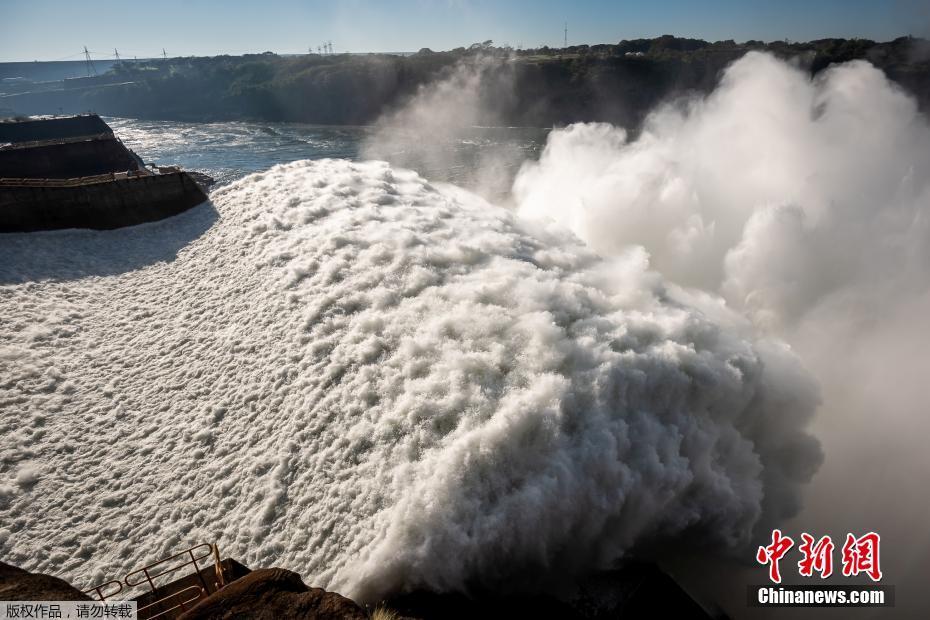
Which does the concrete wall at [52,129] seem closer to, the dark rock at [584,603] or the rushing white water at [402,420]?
the rushing white water at [402,420]

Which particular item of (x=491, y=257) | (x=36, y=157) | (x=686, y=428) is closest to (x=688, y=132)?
(x=491, y=257)

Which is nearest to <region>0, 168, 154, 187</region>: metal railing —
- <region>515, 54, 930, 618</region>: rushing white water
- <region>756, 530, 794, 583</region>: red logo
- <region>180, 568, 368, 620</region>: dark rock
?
<region>515, 54, 930, 618</region>: rushing white water

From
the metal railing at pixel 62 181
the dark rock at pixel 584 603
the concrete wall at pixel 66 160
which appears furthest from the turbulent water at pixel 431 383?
the concrete wall at pixel 66 160

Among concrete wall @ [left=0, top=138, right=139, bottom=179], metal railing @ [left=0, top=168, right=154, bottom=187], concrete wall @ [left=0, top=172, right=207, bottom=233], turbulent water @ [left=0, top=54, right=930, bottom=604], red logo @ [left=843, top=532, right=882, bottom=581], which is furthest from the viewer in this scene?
concrete wall @ [left=0, top=138, right=139, bottom=179]

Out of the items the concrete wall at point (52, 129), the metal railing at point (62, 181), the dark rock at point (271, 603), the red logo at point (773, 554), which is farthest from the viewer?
the concrete wall at point (52, 129)

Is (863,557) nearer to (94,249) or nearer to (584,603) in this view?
(584,603)

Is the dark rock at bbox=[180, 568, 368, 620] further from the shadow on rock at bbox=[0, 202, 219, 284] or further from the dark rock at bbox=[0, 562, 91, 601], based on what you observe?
the shadow on rock at bbox=[0, 202, 219, 284]

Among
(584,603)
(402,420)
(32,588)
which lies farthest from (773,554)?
(32,588)
